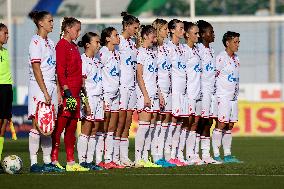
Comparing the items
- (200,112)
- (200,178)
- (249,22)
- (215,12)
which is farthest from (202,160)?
(215,12)

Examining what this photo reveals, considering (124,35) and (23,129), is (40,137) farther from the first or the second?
(23,129)

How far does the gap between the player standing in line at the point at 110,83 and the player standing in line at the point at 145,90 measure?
0.39 m

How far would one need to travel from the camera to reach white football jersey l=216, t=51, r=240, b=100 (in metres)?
22.8

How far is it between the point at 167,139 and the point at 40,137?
9.24 feet

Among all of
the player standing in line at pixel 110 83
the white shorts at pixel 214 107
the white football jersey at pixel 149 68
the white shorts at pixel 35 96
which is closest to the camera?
the white shorts at pixel 35 96

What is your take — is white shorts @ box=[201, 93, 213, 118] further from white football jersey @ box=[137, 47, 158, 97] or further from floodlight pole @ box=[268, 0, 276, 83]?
floodlight pole @ box=[268, 0, 276, 83]

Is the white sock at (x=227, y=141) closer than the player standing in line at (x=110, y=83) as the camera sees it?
No

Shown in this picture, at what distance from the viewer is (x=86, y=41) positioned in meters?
20.5

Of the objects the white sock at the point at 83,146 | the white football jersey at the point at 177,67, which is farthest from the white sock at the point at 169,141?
the white sock at the point at 83,146

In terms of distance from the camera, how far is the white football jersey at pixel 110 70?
826 inches

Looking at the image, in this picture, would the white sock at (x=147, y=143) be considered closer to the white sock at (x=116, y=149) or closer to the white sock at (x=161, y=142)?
the white sock at (x=161, y=142)

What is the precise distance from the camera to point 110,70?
2100 cm

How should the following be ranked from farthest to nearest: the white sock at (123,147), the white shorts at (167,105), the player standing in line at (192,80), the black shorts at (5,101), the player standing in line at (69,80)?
the player standing in line at (192,80), the white shorts at (167,105), the white sock at (123,147), the black shorts at (5,101), the player standing in line at (69,80)

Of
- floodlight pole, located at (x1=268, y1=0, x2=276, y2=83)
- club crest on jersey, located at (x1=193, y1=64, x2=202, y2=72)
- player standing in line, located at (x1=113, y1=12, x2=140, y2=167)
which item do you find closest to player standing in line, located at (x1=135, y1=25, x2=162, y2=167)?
player standing in line, located at (x1=113, y1=12, x2=140, y2=167)
